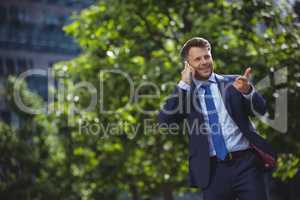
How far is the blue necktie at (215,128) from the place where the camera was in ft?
21.4

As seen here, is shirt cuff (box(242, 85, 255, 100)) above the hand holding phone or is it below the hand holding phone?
below

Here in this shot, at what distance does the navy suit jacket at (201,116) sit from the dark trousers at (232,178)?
0.09 m

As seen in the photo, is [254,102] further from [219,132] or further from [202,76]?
[202,76]

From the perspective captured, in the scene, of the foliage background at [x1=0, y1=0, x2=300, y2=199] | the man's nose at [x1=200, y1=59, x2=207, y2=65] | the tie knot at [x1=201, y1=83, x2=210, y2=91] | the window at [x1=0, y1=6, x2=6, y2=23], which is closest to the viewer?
the man's nose at [x1=200, y1=59, x2=207, y2=65]

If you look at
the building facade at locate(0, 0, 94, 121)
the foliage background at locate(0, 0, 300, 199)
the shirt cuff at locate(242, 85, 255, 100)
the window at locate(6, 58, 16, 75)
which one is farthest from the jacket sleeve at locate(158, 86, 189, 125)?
the window at locate(6, 58, 16, 75)

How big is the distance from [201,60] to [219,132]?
709 millimetres

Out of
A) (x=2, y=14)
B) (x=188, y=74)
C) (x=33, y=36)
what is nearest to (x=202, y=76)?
(x=188, y=74)

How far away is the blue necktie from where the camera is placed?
6523 mm

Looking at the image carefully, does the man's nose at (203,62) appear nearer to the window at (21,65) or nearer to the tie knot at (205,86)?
the tie knot at (205,86)

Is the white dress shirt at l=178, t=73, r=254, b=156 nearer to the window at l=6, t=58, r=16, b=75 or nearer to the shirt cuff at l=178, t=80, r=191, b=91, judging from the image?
the shirt cuff at l=178, t=80, r=191, b=91

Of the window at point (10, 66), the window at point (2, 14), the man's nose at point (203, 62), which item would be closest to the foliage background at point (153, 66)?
the man's nose at point (203, 62)

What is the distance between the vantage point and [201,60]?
6367 millimetres

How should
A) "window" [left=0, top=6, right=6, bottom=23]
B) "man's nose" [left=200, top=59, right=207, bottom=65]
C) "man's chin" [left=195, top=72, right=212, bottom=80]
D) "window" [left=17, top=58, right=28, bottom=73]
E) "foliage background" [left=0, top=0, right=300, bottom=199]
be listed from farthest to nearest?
1. "window" [left=0, top=6, right=6, bottom=23]
2. "window" [left=17, top=58, right=28, bottom=73]
3. "foliage background" [left=0, top=0, right=300, bottom=199]
4. "man's chin" [left=195, top=72, right=212, bottom=80]
5. "man's nose" [left=200, top=59, right=207, bottom=65]

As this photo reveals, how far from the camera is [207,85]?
21.8ft
